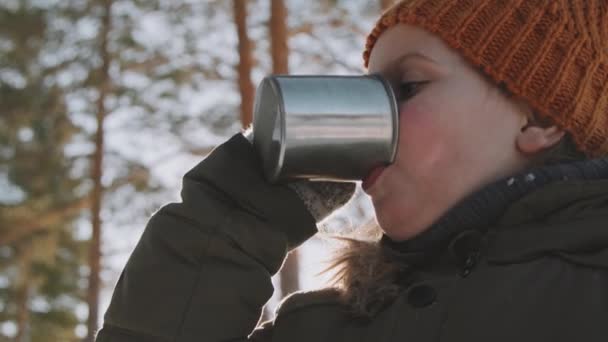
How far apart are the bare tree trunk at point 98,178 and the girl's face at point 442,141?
1027 centimetres

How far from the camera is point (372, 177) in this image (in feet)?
5.53

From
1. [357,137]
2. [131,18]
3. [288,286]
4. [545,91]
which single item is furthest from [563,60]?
[131,18]

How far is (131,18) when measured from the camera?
11.2 metres

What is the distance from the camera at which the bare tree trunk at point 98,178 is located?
11578 millimetres

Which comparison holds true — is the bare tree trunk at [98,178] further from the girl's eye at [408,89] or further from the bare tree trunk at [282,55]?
the girl's eye at [408,89]

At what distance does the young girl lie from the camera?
1.53 metres

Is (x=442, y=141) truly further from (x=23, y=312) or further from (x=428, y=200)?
(x=23, y=312)

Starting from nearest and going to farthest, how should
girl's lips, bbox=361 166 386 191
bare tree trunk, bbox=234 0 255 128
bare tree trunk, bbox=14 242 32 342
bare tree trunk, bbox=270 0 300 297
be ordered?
girl's lips, bbox=361 166 386 191 → bare tree trunk, bbox=270 0 300 297 → bare tree trunk, bbox=234 0 255 128 → bare tree trunk, bbox=14 242 32 342

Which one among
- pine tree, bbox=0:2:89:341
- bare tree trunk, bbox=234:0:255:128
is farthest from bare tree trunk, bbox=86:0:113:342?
bare tree trunk, bbox=234:0:255:128

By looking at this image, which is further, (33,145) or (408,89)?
(33,145)

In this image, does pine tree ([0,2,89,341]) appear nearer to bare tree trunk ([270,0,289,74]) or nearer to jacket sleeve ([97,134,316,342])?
bare tree trunk ([270,0,289,74])

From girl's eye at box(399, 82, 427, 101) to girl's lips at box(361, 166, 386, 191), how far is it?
0.52ft

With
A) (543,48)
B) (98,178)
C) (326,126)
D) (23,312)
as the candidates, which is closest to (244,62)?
(98,178)

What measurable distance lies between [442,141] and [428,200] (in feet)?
0.38
